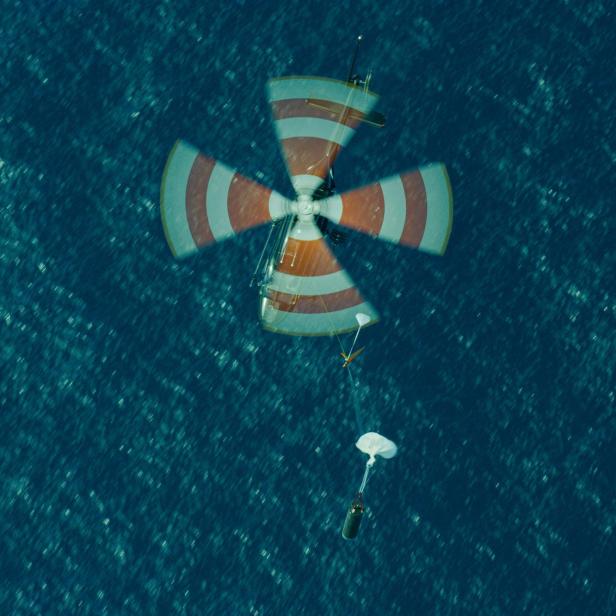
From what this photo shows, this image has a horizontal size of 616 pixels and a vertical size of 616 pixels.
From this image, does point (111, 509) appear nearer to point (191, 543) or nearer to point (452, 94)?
point (191, 543)

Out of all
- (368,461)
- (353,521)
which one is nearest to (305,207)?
(368,461)

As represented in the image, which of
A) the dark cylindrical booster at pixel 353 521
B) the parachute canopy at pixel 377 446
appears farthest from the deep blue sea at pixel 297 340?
the parachute canopy at pixel 377 446

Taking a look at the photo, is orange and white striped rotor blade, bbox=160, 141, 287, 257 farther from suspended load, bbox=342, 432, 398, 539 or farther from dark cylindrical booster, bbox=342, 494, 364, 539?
dark cylindrical booster, bbox=342, 494, 364, 539

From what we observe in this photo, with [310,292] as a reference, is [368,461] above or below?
above

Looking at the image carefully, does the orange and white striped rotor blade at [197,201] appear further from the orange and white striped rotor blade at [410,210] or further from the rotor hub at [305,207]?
the orange and white striped rotor blade at [410,210]

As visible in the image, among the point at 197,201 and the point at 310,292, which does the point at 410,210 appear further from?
the point at 197,201

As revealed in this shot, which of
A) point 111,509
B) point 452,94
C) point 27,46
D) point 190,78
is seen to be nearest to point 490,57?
point 452,94

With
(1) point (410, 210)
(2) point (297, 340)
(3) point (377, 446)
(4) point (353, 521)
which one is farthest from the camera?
(2) point (297, 340)

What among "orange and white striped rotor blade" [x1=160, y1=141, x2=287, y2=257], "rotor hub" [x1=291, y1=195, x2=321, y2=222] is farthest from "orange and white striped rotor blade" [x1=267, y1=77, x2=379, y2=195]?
"orange and white striped rotor blade" [x1=160, y1=141, x2=287, y2=257]
